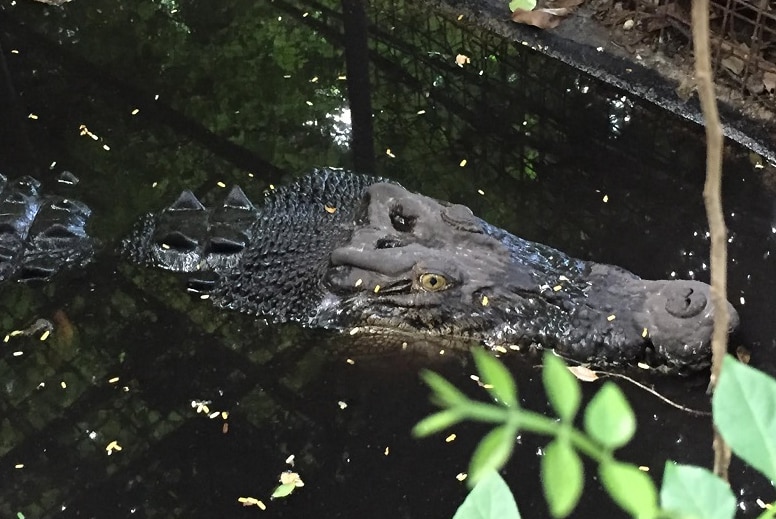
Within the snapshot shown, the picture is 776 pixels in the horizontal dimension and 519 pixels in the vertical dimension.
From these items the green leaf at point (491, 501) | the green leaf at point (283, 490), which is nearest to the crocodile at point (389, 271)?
the green leaf at point (283, 490)

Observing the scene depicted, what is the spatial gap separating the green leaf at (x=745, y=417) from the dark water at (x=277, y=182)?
2.44 meters

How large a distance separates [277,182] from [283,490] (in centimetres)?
170

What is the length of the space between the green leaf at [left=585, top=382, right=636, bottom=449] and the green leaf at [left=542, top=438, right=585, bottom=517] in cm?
2

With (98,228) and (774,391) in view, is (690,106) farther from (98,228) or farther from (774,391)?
(774,391)

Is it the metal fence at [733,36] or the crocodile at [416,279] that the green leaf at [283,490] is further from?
the metal fence at [733,36]

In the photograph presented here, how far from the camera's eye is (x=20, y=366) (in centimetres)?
354

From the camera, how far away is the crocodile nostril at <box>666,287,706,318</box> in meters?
3.01

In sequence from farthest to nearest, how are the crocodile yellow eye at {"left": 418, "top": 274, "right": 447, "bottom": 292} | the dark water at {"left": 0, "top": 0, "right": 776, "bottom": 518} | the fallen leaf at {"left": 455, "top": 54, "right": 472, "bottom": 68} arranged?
1. the fallen leaf at {"left": 455, "top": 54, "right": 472, "bottom": 68}
2. the crocodile yellow eye at {"left": 418, "top": 274, "right": 447, "bottom": 292}
3. the dark water at {"left": 0, "top": 0, "right": 776, "bottom": 518}

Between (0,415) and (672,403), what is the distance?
8.60 ft

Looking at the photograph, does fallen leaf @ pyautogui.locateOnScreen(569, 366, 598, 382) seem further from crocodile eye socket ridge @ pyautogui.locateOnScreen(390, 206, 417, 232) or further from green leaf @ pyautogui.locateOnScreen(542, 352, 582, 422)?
green leaf @ pyautogui.locateOnScreen(542, 352, 582, 422)

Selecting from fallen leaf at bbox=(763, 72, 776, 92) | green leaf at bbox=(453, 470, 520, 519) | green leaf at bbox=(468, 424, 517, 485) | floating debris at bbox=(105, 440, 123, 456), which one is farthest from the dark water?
green leaf at bbox=(468, 424, 517, 485)

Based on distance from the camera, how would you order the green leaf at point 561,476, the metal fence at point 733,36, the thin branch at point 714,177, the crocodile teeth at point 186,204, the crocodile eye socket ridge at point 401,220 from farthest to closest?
1. the metal fence at point 733,36
2. the crocodile teeth at point 186,204
3. the crocodile eye socket ridge at point 401,220
4. the thin branch at point 714,177
5. the green leaf at point 561,476

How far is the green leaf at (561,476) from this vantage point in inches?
19.2

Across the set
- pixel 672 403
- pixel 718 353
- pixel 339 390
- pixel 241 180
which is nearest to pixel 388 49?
pixel 241 180
